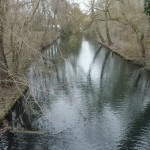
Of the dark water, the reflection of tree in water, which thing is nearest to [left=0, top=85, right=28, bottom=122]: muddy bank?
the dark water

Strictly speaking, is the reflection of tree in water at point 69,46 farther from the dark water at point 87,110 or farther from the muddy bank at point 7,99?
the muddy bank at point 7,99

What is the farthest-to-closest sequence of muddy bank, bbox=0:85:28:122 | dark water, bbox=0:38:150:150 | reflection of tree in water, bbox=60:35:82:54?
1. reflection of tree in water, bbox=60:35:82:54
2. muddy bank, bbox=0:85:28:122
3. dark water, bbox=0:38:150:150

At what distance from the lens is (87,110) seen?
61.0 feet

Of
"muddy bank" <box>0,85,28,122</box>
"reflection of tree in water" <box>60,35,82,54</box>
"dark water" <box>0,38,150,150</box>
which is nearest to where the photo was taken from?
"dark water" <box>0,38,150,150</box>

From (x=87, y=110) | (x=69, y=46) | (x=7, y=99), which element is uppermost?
(x=69, y=46)

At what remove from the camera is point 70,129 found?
15852 mm

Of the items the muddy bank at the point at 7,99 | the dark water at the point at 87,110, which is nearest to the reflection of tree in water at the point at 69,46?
the dark water at the point at 87,110

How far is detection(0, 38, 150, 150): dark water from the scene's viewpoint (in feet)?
47.1

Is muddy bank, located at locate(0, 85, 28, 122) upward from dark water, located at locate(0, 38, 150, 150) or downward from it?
upward

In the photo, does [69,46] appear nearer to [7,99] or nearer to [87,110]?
[7,99]

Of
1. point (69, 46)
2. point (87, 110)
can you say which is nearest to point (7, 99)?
point (87, 110)

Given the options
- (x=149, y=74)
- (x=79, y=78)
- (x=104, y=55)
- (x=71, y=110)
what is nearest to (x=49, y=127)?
(x=71, y=110)

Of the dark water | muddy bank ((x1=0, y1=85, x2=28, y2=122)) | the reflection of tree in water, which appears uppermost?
the reflection of tree in water

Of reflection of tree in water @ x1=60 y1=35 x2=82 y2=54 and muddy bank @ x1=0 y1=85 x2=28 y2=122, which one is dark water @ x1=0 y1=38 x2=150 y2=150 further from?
reflection of tree in water @ x1=60 y1=35 x2=82 y2=54
